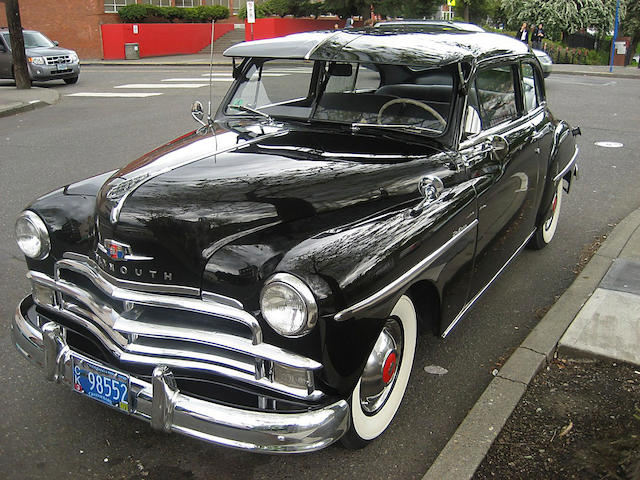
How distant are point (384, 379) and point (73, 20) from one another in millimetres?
31555

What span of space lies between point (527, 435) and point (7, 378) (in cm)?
278

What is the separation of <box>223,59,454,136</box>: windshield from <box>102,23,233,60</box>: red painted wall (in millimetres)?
27860

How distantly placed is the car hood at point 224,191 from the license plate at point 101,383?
0.41 m

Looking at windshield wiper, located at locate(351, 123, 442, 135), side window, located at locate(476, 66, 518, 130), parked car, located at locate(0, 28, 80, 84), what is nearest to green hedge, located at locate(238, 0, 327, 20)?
parked car, located at locate(0, 28, 80, 84)

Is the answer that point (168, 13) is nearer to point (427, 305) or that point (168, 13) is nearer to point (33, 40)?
point (33, 40)

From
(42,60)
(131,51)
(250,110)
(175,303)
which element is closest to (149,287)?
(175,303)

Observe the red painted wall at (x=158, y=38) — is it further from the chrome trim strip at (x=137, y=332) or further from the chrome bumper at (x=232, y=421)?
the chrome bumper at (x=232, y=421)

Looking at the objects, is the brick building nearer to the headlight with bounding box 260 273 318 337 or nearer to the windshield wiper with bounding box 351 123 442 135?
the windshield wiper with bounding box 351 123 442 135

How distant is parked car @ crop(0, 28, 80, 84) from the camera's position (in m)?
16.6

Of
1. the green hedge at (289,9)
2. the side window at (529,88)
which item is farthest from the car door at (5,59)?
the green hedge at (289,9)

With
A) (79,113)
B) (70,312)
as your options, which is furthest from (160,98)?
(70,312)

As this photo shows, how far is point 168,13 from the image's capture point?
3153cm

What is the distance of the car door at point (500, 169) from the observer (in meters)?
3.64

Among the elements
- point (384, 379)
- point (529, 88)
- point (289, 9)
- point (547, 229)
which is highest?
point (289, 9)
